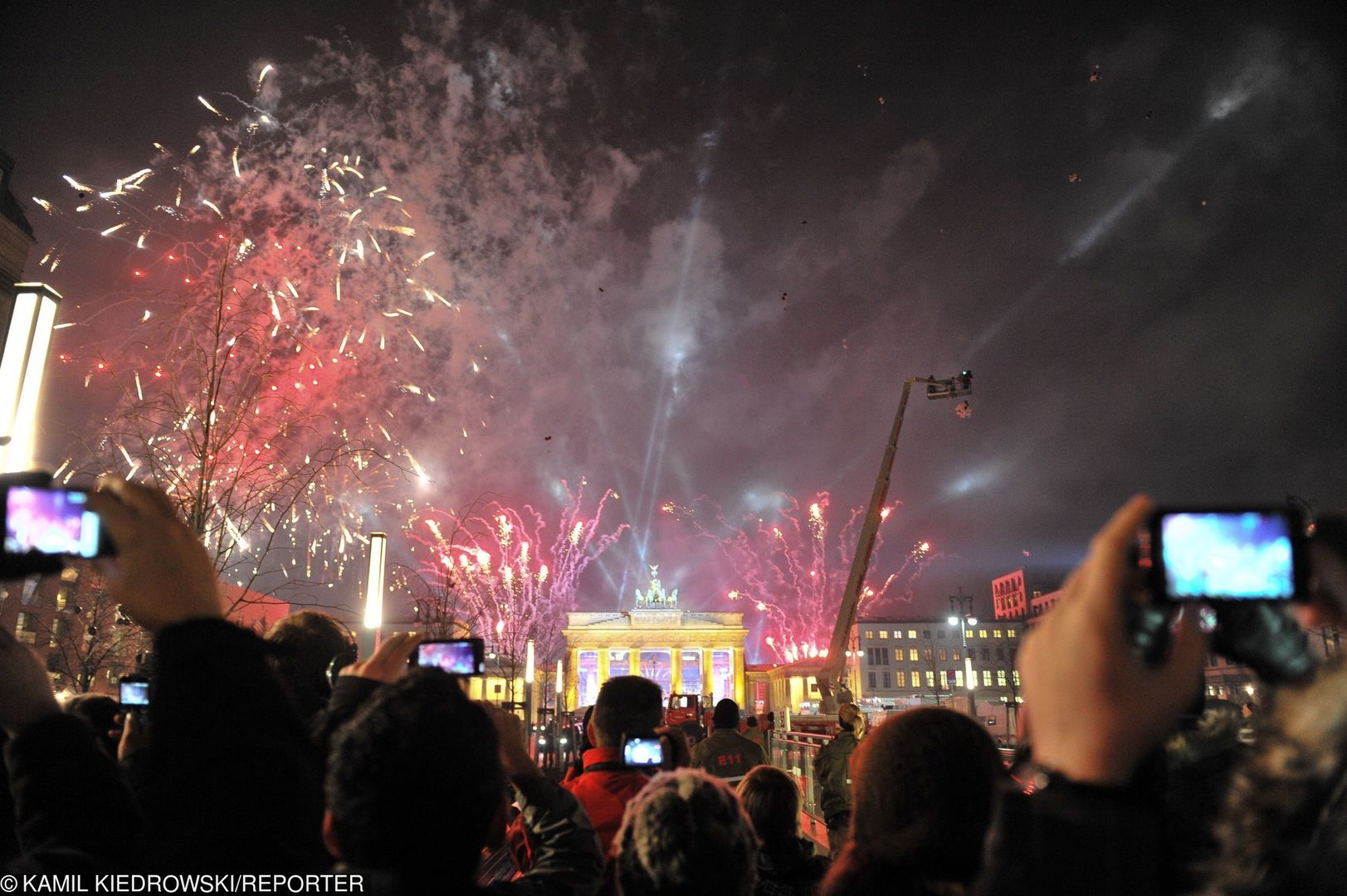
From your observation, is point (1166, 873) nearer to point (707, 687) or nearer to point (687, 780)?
point (687, 780)

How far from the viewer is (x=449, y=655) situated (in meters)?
3.86

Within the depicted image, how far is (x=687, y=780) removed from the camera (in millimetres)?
2453

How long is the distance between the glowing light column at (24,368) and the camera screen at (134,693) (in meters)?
2.21

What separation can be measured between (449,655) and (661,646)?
8909 centimetres

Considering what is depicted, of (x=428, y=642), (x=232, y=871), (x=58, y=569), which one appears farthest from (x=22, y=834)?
(x=428, y=642)

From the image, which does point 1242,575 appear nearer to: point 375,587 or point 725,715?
point 725,715

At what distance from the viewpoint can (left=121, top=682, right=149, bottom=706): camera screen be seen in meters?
4.77

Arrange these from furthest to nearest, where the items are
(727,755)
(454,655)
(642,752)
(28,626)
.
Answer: (28,626)
(727,755)
(642,752)
(454,655)

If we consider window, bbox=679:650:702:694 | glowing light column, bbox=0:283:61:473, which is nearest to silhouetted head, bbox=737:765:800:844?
glowing light column, bbox=0:283:61:473

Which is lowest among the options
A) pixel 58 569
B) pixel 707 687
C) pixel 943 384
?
pixel 707 687

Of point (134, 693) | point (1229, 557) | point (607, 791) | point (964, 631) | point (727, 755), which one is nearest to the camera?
point (1229, 557)

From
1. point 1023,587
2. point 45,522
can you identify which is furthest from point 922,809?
point 1023,587

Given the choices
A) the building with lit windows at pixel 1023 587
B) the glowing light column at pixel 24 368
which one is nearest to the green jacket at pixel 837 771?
the glowing light column at pixel 24 368

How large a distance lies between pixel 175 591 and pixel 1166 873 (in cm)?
252
